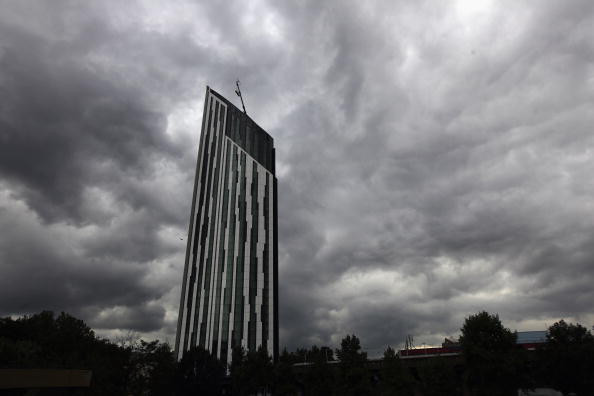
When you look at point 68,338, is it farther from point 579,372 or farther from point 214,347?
point 579,372

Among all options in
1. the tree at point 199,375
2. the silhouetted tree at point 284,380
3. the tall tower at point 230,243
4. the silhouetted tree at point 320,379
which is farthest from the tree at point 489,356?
the tall tower at point 230,243

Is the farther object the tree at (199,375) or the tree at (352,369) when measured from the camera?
the tree at (199,375)

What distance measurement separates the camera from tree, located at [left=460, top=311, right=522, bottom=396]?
53.7 m

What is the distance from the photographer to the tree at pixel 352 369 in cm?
6209

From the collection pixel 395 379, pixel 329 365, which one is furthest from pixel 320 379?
pixel 395 379

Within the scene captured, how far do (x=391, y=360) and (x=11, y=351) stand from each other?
57757 mm

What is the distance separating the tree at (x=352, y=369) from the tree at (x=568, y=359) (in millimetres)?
25502

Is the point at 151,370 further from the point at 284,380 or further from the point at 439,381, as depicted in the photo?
the point at 439,381

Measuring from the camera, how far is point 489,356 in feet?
178

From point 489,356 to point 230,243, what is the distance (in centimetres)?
9038

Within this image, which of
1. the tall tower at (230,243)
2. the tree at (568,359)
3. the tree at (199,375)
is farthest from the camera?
the tall tower at (230,243)

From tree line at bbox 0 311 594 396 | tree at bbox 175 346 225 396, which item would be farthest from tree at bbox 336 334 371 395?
tree at bbox 175 346 225 396

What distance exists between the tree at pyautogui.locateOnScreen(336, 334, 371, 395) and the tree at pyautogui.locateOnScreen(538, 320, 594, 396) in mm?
25502

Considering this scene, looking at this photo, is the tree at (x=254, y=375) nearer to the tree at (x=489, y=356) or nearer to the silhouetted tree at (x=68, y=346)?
the silhouetted tree at (x=68, y=346)
